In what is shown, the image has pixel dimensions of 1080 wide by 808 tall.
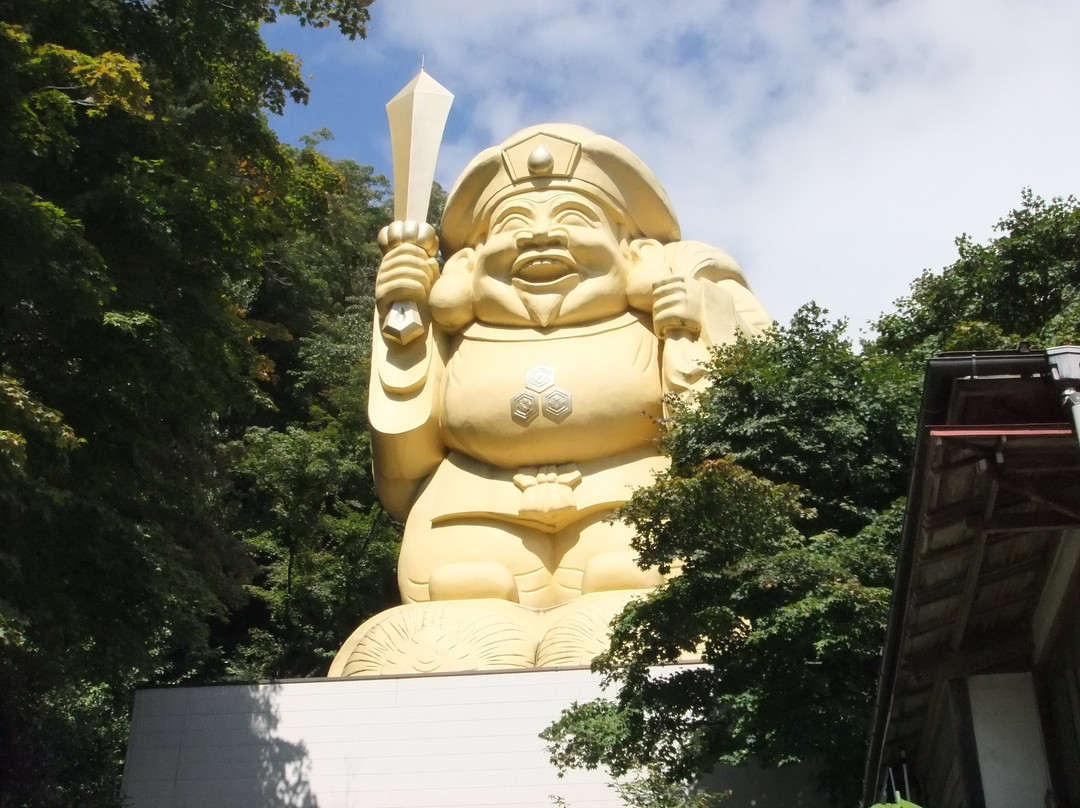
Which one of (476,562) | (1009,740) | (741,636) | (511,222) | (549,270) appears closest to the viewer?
(1009,740)

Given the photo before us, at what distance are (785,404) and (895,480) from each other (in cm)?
98

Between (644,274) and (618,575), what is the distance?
10.5ft

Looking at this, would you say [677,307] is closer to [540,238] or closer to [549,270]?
[549,270]

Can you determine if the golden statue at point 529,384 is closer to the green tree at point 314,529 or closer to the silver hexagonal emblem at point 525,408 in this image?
the silver hexagonal emblem at point 525,408

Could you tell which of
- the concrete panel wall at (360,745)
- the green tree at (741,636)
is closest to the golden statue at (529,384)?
the concrete panel wall at (360,745)

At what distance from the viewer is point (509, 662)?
397 inches

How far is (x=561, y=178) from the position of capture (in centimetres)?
1236

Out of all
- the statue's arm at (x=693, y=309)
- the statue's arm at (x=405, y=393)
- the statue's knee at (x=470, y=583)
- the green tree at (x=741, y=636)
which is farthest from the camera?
the statue's arm at (x=405, y=393)

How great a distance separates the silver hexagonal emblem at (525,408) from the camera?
1124 cm

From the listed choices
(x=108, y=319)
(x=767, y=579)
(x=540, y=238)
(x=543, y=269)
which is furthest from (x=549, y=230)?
(x=767, y=579)

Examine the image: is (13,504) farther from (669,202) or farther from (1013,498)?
(669,202)

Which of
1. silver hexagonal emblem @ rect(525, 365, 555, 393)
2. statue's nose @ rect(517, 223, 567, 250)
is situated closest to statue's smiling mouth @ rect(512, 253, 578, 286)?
statue's nose @ rect(517, 223, 567, 250)

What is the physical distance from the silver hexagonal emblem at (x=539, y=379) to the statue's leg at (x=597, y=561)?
128cm

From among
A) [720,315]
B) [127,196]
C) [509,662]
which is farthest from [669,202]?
[127,196]
